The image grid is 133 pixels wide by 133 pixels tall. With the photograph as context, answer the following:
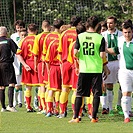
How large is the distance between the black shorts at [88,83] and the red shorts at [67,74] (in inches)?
39.0

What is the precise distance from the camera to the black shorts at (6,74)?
16.7m

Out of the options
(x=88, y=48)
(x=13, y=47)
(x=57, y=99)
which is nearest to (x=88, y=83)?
(x=88, y=48)

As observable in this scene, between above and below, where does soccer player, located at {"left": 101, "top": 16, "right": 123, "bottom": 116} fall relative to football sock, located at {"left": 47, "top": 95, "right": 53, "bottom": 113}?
above

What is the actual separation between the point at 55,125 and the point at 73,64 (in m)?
1.71

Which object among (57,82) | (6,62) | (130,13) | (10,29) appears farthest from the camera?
(130,13)

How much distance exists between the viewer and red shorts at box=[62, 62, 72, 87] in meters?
14.9

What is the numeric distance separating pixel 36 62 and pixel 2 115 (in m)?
1.50

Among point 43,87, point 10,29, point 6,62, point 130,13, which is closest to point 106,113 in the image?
point 43,87

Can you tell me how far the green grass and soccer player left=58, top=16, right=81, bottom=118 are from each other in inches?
16.3

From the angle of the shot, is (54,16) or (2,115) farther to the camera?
(54,16)

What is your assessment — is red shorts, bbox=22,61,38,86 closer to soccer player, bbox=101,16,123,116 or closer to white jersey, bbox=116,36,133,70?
soccer player, bbox=101,16,123,116

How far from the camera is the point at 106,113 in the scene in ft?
53.5

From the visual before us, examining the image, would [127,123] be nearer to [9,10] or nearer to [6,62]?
[6,62]

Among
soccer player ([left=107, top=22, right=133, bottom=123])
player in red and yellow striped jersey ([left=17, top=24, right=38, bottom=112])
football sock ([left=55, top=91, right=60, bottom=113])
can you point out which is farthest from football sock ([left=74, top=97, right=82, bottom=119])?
player in red and yellow striped jersey ([left=17, top=24, right=38, bottom=112])
